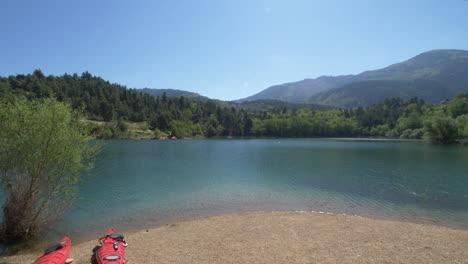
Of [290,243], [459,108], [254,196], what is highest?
[459,108]

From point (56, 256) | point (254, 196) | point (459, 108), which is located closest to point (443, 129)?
point (459, 108)

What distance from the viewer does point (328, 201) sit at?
23.7 metres

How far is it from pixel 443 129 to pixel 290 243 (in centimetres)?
13097

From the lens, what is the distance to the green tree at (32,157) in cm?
1262

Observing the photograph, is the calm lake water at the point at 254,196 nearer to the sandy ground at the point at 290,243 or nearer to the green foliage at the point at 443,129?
the sandy ground at the point at 290,243

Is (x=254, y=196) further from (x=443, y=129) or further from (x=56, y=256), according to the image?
(x=443, y=129)

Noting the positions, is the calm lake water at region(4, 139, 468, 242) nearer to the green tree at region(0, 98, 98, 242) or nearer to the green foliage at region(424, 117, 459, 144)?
the green tree at region(0, 98, 98, 242)

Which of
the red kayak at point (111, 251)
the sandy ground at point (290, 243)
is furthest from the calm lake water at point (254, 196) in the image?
the red kayak at point (111, 251)

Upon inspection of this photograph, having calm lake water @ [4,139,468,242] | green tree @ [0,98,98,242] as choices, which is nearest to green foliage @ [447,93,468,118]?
calm lake water @ [4,139,468,242]

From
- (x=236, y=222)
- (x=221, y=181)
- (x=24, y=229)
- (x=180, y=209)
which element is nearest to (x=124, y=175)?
(x=221, y=181)

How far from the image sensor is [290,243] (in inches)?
500

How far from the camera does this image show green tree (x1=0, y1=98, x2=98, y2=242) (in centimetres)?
1262

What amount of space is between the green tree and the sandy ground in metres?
2.82

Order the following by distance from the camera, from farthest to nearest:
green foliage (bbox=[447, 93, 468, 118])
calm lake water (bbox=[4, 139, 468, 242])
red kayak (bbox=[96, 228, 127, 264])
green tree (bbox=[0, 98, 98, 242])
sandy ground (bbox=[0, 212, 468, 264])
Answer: green foliage (bbox=[447, 93, 468, 118])
calm lake water (bbox=[4, 139, 468, 242])
green tree (bbox=[0, 98, 98, 242])
sandy ground (bbox=[0, 212, 468, 264])
red kayak (bbox=[96, 228, 127, 264])
